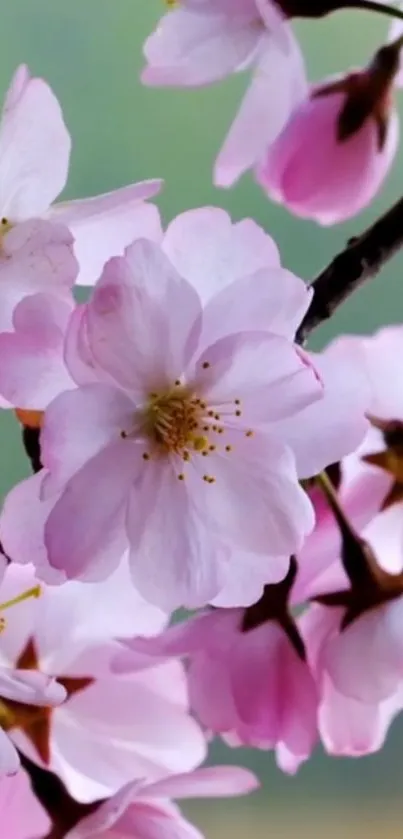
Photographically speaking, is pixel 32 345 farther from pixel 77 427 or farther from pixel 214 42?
pixel 214 42

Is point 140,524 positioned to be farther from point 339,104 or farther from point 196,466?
point 339,104

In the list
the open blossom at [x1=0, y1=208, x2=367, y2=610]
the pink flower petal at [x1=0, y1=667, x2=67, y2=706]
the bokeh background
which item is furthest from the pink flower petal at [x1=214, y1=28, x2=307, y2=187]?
the bokeh background

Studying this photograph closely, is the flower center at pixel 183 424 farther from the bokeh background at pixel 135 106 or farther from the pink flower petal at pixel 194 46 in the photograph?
the bokeh background at pixel 135 106

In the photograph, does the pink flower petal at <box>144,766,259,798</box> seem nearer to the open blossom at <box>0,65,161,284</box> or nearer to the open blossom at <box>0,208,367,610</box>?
the open blossom at <box>0,208,367,610</box>

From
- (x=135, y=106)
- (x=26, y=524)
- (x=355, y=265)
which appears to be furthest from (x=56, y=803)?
(x=135, y=106)

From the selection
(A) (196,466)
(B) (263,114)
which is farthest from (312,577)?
(B) (263,114)

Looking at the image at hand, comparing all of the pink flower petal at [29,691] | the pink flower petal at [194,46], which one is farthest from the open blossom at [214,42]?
the pink flower petal at [29,691]
